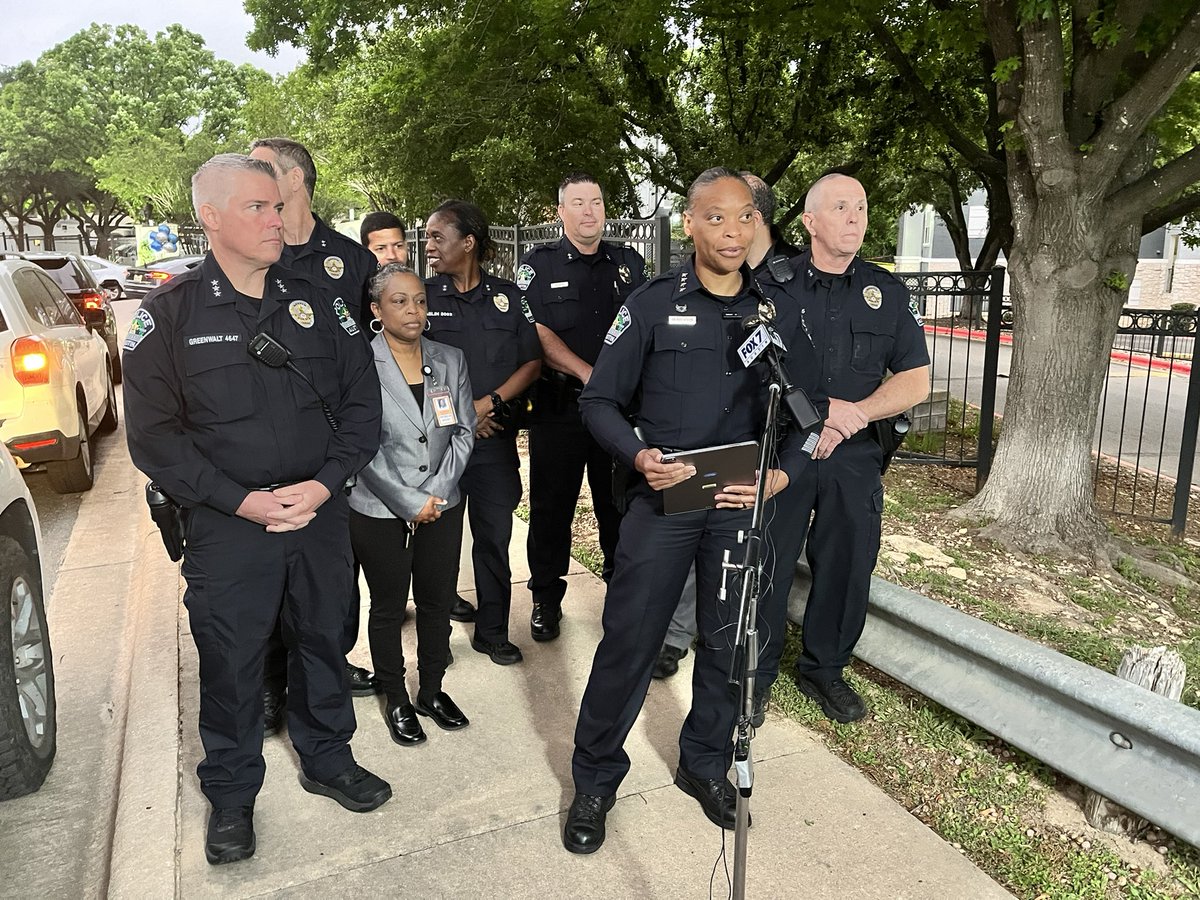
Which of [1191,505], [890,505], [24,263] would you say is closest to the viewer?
[890,505]

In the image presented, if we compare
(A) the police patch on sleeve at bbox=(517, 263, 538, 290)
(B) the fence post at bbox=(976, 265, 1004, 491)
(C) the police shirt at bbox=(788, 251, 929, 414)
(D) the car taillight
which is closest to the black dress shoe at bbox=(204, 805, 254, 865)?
(C) the police shirt at bbox=(788, 251, 929, 414)

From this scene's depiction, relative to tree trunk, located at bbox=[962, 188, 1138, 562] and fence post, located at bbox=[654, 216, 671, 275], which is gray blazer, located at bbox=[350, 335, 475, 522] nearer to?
fence post, located at bbox=[654, 216, 671, 275]

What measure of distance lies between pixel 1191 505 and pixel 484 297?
760 cm

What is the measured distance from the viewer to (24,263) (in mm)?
7309

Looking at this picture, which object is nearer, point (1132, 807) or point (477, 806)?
point (1132, 807)

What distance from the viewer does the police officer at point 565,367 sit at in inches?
167

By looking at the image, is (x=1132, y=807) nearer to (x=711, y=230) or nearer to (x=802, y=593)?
(x=802, y=593)

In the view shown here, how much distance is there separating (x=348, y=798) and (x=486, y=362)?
1838 millimetres

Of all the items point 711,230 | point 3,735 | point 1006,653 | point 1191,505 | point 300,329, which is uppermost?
point 711,230

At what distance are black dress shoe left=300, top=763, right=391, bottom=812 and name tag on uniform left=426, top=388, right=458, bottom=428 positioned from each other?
120cm

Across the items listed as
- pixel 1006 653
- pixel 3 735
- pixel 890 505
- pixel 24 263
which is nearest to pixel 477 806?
pixel 3 735

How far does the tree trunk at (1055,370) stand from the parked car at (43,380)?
21.3 feet

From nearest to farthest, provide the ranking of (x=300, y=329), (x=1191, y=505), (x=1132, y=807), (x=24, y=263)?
(x=1132, y=807)
(x=300, y=329)
(x=24, y=263)
(x=1191, y=505)

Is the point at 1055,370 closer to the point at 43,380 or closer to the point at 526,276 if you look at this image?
the point at 526,276
